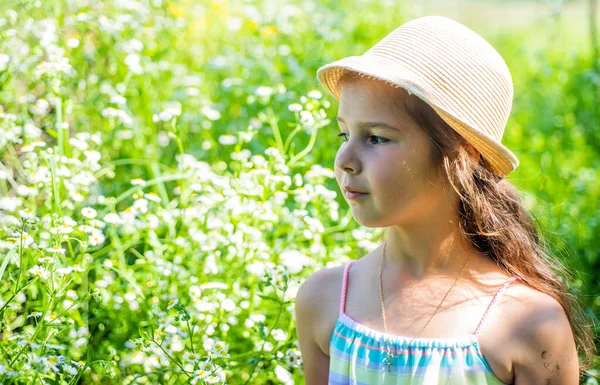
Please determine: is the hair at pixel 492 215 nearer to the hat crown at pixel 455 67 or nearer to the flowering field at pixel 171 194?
the hat crown at pixel 455 67

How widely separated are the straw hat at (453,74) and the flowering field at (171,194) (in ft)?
1.25

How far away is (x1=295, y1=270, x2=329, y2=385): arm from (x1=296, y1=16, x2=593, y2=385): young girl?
3.0 inches

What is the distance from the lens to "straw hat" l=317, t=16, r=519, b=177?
4.68ft

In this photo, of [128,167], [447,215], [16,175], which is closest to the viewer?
[447,215]

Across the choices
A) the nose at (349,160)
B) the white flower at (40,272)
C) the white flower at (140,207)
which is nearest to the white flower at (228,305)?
the white flower at (140,207)

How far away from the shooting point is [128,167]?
290 cm

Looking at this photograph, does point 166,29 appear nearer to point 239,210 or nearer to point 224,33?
point 224,33

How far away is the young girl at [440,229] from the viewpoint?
1.43 meters

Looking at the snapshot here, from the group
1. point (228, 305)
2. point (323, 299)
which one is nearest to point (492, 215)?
point (323, 299)

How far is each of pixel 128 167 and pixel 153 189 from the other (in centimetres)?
31

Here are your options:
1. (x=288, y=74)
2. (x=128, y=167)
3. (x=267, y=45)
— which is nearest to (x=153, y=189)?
(x=128, y=167)

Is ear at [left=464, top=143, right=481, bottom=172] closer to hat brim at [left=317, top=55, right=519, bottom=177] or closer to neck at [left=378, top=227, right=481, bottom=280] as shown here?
hat brim at [left=317, top=55, right=519, bottom=177]

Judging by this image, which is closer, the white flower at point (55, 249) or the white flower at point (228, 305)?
the white flower at point (55, 249)

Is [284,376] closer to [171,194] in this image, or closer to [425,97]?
[425,97]
